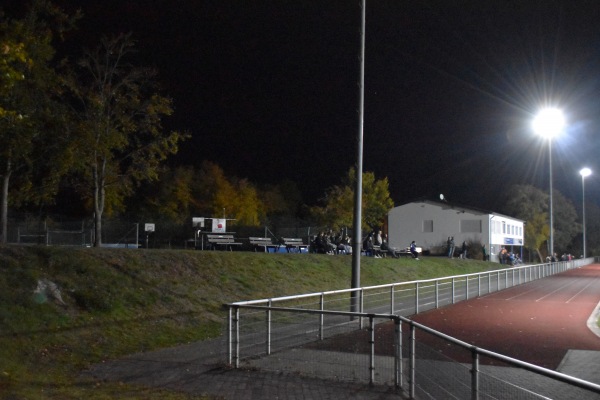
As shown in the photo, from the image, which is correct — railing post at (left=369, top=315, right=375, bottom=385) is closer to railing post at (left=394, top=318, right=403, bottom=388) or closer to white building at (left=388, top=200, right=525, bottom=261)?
railing post at (left=394, top=318, right=403, bottom=388)

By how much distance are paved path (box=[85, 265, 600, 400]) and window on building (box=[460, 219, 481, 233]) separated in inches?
1653

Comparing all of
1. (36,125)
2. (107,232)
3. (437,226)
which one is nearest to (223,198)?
(437,226)

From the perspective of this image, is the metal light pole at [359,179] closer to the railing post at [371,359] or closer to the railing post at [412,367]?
the railing post at [371,359]

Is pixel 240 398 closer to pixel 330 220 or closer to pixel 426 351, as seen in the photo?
pixel 426 351

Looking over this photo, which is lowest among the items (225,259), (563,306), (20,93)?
(563,306)

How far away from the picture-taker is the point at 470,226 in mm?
63875

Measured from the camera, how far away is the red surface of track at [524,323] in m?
13.2

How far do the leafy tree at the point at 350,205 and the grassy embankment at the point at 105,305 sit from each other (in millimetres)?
35693

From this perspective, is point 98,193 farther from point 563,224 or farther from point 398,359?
point 563,224

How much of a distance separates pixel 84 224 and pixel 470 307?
21.5 meters

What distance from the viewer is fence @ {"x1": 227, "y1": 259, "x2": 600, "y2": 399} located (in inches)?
250

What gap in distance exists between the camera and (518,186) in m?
95.2

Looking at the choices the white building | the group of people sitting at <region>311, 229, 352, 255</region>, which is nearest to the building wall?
the white building

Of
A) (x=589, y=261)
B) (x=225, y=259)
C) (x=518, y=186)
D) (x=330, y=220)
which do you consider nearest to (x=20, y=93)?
(x=225, y=259)
